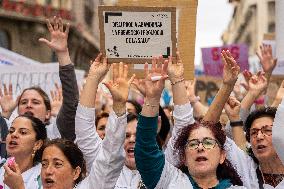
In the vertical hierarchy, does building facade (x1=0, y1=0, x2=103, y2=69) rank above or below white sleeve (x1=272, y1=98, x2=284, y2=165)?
above

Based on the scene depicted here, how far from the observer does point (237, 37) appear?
56625mm

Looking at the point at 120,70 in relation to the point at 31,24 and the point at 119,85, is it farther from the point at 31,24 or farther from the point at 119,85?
the point at 31,24

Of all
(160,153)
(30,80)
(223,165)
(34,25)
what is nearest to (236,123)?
(223,165)

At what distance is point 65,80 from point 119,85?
1007mm

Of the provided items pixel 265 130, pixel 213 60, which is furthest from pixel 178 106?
pixel 213 60

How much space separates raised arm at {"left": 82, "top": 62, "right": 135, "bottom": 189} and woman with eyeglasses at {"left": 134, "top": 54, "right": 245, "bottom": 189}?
4.3 inches

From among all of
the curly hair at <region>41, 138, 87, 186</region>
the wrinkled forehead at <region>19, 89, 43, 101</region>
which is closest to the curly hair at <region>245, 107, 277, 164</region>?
the curly hair at <region>41, 138, 87, 186</region>

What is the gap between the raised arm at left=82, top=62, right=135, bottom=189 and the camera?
3.22m

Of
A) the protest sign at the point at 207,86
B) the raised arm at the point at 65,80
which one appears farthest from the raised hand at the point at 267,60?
the protest sign at the point at 207,86

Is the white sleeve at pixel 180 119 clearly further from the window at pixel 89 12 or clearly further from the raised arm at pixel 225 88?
the window at pixel 89 12

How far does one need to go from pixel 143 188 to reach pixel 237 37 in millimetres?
53947

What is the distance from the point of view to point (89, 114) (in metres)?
3.61

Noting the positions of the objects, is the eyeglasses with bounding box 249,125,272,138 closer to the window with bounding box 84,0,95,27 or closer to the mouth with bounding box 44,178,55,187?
the mouth with bounding box 44,178,55,187

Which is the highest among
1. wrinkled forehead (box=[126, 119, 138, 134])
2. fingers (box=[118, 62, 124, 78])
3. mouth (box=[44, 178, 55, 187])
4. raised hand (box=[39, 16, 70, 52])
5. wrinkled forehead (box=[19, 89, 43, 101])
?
raised hand (box=[39, 16, 70, 52])
